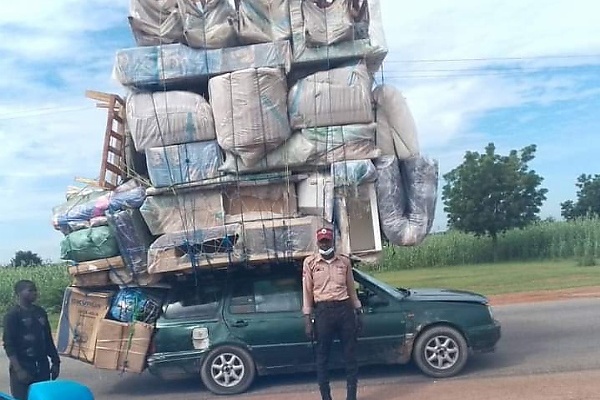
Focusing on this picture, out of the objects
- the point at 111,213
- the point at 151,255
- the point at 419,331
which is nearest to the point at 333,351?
the point at 419,331

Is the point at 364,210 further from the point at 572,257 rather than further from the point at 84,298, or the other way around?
the point at 572,257

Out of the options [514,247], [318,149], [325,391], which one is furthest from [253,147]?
[514,247]

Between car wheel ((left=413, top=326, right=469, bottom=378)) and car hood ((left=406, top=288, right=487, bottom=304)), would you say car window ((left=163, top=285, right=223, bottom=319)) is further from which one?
car wheel ((left=413, top=326, right=469, bottom=378))

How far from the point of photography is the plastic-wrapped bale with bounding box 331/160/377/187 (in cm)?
880

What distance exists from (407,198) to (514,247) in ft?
106

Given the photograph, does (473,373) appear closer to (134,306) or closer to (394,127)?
(394,127)

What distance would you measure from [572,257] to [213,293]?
3052 centimetres

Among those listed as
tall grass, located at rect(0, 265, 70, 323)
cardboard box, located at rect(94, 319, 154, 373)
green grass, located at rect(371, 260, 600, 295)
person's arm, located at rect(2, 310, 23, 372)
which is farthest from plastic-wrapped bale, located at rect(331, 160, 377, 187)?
tall grass, located at rect(0, 265, 70, 323)

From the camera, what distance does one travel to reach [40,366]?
7.38 meters

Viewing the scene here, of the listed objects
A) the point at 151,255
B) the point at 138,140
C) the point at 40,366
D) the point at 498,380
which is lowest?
the point at 498,380

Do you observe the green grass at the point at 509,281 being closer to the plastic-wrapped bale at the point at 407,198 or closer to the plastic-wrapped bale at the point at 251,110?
the plastic-wrapped bale at the point at 407,198

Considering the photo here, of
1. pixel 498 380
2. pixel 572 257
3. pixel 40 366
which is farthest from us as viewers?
pixel 572 257

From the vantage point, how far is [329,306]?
7867 mm

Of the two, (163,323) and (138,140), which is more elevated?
(138,140)
